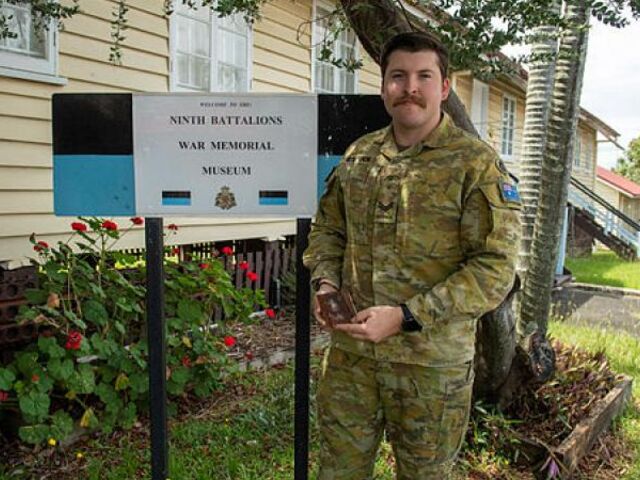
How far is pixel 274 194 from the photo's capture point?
235 cm

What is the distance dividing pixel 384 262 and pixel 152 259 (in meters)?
1.02

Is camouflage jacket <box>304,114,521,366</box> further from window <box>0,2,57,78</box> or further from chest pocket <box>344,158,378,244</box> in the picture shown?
window <box>0,2,57,78</box>

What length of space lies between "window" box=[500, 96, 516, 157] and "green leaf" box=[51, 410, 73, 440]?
14637 millimetres

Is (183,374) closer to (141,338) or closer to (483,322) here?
(141,338)

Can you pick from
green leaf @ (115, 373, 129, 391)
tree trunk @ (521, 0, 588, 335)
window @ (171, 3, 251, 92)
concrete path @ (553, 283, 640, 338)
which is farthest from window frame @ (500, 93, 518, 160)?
green leaf @ (115, 373, 129, 391)

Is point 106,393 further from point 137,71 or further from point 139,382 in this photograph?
point 137,71

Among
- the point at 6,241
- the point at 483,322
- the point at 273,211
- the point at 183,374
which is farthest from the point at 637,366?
the point at 6,241

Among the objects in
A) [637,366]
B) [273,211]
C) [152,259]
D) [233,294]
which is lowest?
[637,366]

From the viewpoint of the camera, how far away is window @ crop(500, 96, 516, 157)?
16.1 meters

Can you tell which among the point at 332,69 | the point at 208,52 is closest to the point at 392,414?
the point at 208,52

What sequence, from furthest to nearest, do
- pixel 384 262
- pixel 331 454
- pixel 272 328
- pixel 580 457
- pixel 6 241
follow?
pixel 272 328
pixel 6 241
pixel 580 457
pixel 331 454
pixel 384 262

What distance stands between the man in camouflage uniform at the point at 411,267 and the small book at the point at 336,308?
37 mm

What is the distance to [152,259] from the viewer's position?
240 cm

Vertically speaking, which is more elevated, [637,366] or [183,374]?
[183,374]
